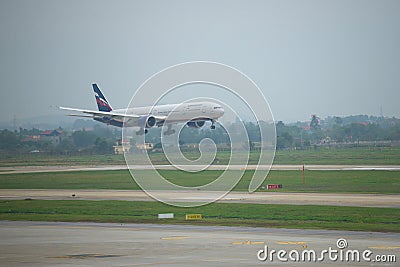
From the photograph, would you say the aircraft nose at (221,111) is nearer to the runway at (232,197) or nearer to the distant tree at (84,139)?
the runway at (232,197)

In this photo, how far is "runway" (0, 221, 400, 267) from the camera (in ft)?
80.8

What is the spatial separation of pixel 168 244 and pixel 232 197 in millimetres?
25654

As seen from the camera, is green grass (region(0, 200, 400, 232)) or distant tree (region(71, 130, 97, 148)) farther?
distant tree (region(71, 130, 97, 148))

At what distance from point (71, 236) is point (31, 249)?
4.50 metres

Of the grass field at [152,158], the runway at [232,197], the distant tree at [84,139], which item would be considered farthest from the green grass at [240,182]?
the distant tree at [84,139]

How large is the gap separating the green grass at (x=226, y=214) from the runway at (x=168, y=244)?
271 centimetres

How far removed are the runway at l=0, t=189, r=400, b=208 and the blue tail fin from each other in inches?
2814

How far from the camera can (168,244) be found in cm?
2931

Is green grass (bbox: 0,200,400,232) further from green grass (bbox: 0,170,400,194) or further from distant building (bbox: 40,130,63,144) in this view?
distant building (bbox: 40,130,63,144)

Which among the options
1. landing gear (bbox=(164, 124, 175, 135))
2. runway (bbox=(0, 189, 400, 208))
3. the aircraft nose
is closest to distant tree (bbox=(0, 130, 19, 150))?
landing gear (bbox=(164, 124, 175, 135))

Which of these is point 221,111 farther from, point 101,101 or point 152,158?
point 101,101

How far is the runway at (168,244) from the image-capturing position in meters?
24.6

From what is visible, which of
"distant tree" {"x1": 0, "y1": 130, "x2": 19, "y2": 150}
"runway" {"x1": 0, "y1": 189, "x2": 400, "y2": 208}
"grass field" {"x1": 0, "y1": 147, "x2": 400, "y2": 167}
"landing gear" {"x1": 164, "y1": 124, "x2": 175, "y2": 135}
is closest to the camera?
"runway" {"x1": 0, "y1": 189, "x2": 400, "y2": 208}

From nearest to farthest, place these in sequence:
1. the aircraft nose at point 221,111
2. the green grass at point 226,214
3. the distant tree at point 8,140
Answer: the green grass at point 226,214 < the aircraft nose at point 221,111 < the distant tree at point 8,140
